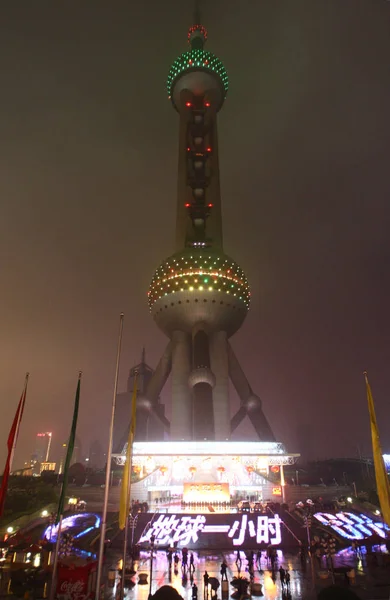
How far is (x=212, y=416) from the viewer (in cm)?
6359

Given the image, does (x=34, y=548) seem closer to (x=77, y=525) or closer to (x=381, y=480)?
(x=77, y=525)

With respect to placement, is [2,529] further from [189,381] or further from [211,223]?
[211,223]

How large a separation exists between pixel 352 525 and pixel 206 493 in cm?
1527

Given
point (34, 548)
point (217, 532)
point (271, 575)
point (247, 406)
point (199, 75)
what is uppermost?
point (199, 75)

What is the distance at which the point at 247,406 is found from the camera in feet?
238

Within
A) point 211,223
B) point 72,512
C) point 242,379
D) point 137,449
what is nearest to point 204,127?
point 211,223

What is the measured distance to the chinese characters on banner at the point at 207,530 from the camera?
2912 centimetres

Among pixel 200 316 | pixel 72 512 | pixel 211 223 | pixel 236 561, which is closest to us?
pixel 236 561

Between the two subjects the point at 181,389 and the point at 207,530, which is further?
the point at 181,389

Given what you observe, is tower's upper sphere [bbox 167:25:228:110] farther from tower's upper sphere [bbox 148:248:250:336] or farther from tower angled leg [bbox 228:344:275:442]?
tower angled leg [bbox 228:344:275:442]

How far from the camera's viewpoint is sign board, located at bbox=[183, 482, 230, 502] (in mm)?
42000

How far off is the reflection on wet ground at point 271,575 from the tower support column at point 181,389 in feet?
128

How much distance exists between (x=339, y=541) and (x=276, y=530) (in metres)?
4.50

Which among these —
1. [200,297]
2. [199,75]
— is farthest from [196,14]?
[200,297]
